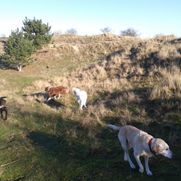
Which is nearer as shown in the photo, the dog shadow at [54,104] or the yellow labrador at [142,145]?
the yellow labrador at [142,145]

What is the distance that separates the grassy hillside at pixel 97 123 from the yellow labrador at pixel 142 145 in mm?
413

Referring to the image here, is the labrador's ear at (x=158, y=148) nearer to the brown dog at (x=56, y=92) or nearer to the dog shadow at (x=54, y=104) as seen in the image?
the dog shadow at (x=54, y=104)

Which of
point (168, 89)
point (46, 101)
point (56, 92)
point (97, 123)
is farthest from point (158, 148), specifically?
point (46, 101)

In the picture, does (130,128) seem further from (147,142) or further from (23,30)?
(23,30)

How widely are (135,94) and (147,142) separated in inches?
358

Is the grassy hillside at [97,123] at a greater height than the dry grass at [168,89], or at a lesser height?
lesser

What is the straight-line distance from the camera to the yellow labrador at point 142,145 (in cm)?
813

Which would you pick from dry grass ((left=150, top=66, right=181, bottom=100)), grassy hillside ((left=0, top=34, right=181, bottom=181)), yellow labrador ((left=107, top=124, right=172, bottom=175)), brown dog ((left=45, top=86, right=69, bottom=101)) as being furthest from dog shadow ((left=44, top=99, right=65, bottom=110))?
yellow labrador ((left=107, top=124, right=172, bottom=175))

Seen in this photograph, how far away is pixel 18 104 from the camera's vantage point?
20.1 metres

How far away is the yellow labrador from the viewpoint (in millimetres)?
8133

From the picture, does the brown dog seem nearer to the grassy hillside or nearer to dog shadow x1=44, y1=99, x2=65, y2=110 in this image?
dog shadow x1=44, y1=99, x2=65, y2=110

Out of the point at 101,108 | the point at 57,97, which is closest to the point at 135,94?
the point at 101,108

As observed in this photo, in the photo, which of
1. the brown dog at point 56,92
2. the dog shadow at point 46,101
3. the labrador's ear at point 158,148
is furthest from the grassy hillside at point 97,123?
the labrador's ear at point 158,148

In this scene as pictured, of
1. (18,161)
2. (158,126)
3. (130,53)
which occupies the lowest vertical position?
(18,161)
